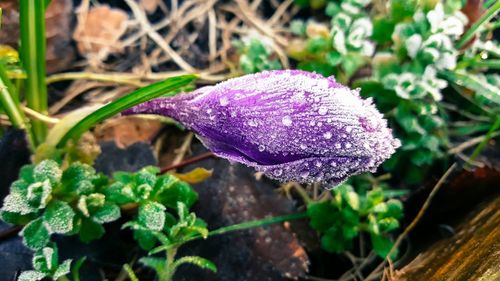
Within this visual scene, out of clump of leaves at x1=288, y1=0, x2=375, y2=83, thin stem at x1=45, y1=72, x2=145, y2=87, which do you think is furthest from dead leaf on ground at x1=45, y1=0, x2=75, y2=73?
clump of leaves at x1=288, y1=0, x2=375, y2=83

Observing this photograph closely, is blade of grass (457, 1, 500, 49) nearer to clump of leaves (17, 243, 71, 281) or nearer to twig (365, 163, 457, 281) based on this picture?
twig (365, 163, 457, 281)

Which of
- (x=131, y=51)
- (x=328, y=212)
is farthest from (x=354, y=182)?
(x=131, y=51)

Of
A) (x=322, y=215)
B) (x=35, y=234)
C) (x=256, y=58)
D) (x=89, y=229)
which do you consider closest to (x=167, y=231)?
(x=89, y=229)

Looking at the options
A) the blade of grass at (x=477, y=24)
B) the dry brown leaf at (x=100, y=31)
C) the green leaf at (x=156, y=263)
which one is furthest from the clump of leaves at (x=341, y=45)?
the green leaf at (x=156, y=263)

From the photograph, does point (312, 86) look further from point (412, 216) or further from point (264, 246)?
point (412, 216)

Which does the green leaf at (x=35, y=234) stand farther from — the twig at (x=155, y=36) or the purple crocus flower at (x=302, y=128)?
the twig at (x=155, y=36)

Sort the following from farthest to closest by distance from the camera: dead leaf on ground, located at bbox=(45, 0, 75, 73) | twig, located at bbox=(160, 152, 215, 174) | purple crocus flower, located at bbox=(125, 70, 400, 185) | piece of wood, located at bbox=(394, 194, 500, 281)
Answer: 1. dead leaf on ground, located at bbox=(45, 0, 75, 73)
2. twig, located at bbox=(160, 152, 215, 174)
3. piece of wood, located at bbox=(394, 194, 500, 281)
4. purple crocus flower, located at bbox=(125, 70, 400, 185)
